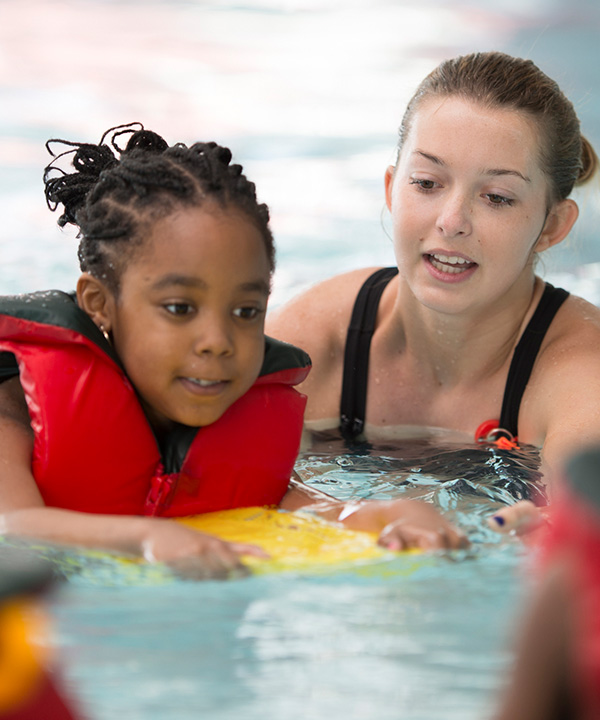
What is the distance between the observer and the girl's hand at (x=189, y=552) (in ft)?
5.65

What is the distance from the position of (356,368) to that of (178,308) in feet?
4.96

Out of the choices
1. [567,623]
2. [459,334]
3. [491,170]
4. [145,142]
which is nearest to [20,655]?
[567,623]

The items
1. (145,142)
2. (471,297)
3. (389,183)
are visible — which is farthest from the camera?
(389,183)

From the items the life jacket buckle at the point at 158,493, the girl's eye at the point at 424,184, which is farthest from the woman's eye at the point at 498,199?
the life jacket buckle at the point at 158,493

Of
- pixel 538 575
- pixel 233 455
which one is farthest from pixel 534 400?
pixel 538 575

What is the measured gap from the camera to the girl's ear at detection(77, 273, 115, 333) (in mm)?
2100

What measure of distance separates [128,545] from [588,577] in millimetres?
1139

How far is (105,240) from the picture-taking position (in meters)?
2.09

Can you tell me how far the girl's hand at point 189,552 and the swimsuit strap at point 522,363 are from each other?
1621 mm

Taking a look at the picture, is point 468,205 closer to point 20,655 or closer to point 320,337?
point 320,337

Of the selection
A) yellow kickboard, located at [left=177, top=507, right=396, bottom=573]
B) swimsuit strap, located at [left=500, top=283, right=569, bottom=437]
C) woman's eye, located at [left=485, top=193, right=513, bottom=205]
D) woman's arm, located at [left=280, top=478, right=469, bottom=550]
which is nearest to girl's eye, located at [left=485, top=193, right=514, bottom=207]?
woman's eye, located at [left=485, top=193, right=513, bottom=205]

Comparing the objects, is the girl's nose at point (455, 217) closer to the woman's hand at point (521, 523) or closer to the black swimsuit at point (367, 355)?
the black swimsuit at point (367, 355)

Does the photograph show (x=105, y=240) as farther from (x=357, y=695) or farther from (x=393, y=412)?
(x=393, y=412)

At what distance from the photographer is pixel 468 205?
2.91 meters
